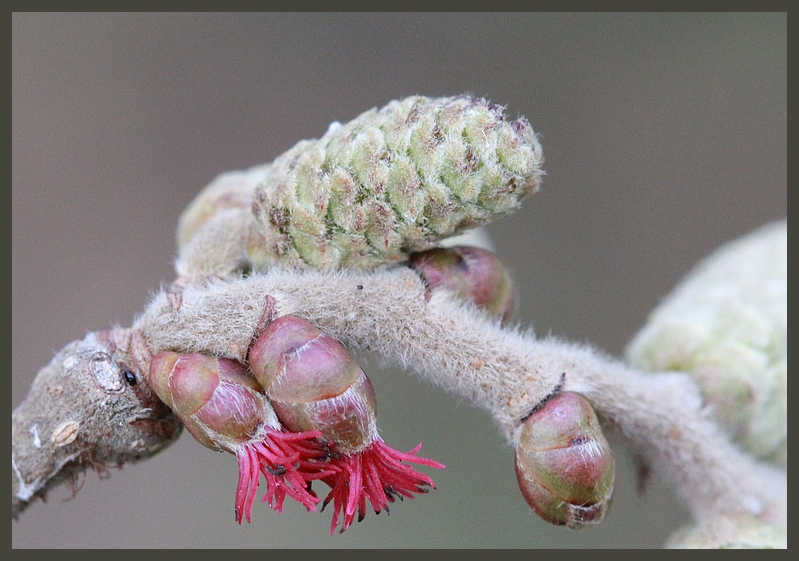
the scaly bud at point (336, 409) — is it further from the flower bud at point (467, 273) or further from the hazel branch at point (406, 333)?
the flower bud at point (467, 273)

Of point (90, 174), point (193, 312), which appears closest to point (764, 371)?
point (193, 312)

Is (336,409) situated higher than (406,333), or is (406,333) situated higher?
(406,333)

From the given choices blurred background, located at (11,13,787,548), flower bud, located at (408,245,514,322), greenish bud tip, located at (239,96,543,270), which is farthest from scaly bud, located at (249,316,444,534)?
blurred background, located at (11,13,787,548)

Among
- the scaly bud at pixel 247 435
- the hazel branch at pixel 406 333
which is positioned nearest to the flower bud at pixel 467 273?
the hazel branch at pixel 406 333

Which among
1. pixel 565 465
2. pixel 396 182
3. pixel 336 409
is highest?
pixel 396 182

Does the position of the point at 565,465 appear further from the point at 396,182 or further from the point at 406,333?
the point at 396,182

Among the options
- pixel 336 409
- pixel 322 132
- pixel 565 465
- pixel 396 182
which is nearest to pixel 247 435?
pixel 336 409
